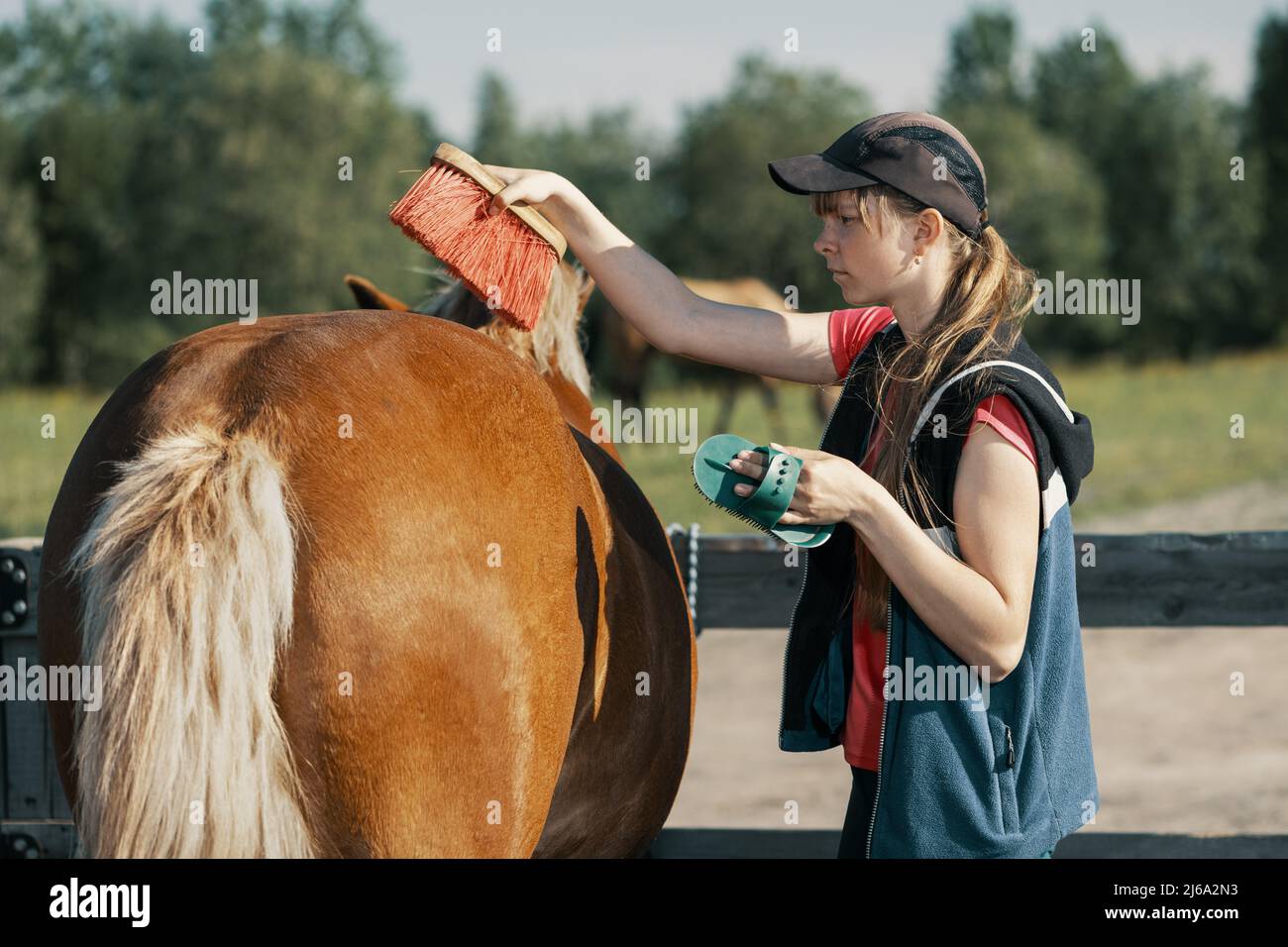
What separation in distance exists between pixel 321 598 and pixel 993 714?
1.13 meters

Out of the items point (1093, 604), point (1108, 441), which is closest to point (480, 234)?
point (1093, 604)

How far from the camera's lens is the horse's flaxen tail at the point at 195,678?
1.69 metres

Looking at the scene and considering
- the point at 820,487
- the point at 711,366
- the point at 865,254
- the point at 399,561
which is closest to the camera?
the point at 399,561

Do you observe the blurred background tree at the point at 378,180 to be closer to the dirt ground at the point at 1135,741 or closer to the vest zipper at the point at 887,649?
the dirt ground at the point at 1135,741

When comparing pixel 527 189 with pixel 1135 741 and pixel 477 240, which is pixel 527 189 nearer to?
pixel 477 240

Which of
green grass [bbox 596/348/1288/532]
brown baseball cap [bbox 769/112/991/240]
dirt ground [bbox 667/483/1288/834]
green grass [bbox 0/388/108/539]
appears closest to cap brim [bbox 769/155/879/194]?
brown baseball cap [bbox 769/112/991/240]

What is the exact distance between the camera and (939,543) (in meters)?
2.07

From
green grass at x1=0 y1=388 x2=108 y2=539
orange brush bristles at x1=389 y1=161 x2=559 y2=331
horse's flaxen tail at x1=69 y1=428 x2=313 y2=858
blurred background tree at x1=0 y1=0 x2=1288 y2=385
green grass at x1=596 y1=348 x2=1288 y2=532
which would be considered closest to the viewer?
horse's flaxen tail at x1=69 y1=428 x2=313 y2=858

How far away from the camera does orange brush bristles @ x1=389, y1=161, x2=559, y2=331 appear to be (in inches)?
95.7

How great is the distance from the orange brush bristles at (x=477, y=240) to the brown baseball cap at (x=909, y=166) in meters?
0.59

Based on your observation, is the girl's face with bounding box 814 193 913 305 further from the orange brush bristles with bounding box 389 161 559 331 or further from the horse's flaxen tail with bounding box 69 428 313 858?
the horse's flaxen tail with bounding box 69 428 313 858

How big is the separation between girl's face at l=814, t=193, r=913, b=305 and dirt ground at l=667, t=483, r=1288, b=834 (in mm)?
2753

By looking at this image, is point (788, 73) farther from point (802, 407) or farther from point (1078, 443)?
point (1078, 443)

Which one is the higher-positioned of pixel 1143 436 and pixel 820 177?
pixel 1143 436
